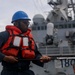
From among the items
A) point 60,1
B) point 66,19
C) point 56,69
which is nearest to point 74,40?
point 56,69

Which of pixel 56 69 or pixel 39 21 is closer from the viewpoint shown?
pixel 56 69

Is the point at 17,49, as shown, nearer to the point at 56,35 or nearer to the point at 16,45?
the point at 16,45

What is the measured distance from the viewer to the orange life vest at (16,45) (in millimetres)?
4473

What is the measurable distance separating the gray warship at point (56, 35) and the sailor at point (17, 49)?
1839 centimetres

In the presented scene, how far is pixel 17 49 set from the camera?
4.50 m

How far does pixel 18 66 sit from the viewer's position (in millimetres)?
4512

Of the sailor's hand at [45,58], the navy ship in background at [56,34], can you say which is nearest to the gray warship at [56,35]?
the navy ship in background at [56,34]

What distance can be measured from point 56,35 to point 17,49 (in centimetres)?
2625

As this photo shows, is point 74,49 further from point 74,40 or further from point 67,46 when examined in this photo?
point 74,40

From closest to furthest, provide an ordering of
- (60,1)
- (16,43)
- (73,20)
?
(16,43) < (73,20) < (60,1)

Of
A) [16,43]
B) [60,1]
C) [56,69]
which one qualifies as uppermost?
[16,43]

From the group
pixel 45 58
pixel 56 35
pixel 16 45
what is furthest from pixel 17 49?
pixel 56 35

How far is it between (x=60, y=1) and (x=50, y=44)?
395 inches

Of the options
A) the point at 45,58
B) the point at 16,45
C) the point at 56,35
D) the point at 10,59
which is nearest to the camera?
the point at 10,59
